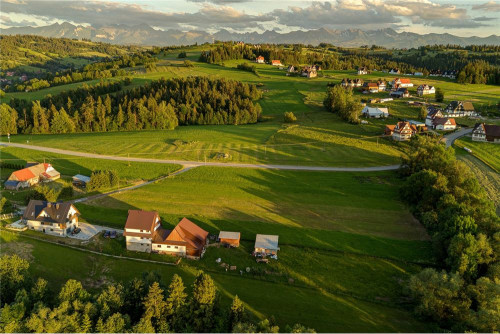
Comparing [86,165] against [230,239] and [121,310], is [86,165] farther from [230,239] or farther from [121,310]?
[121,310]

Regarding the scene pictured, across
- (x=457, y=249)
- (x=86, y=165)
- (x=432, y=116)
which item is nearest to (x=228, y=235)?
(x=457, y=249)

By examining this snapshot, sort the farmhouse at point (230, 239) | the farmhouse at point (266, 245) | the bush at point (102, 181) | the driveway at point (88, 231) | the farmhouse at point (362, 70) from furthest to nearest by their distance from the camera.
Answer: the farmhouse at point (362, 70) < the bush at point (102, 181) < the driveway at point (88, 231) < the farmhouse at point (230, 239) < the farmhouse at point (266, 245)

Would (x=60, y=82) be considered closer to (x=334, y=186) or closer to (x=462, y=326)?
(x=334, y=186)

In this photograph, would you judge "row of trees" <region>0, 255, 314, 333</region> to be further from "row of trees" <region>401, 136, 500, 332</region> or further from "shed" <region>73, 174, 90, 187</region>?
"shed" <region>73, 174, 90, 187</region>

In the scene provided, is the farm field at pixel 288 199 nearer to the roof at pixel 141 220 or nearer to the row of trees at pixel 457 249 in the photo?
the row of trees at pixel 457 249

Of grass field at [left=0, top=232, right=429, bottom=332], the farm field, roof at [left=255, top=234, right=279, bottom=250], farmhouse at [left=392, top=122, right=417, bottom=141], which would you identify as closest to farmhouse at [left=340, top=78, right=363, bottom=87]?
farmhouse at [left=392, top=122, right=417, bottom=141]

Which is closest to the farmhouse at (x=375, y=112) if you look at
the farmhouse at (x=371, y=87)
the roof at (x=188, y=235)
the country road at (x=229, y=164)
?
the country road at (x=229, y=164)

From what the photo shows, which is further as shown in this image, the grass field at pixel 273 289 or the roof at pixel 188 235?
the roof at pixel 188 235

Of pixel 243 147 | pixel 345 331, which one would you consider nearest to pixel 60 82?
pixel 243 147
